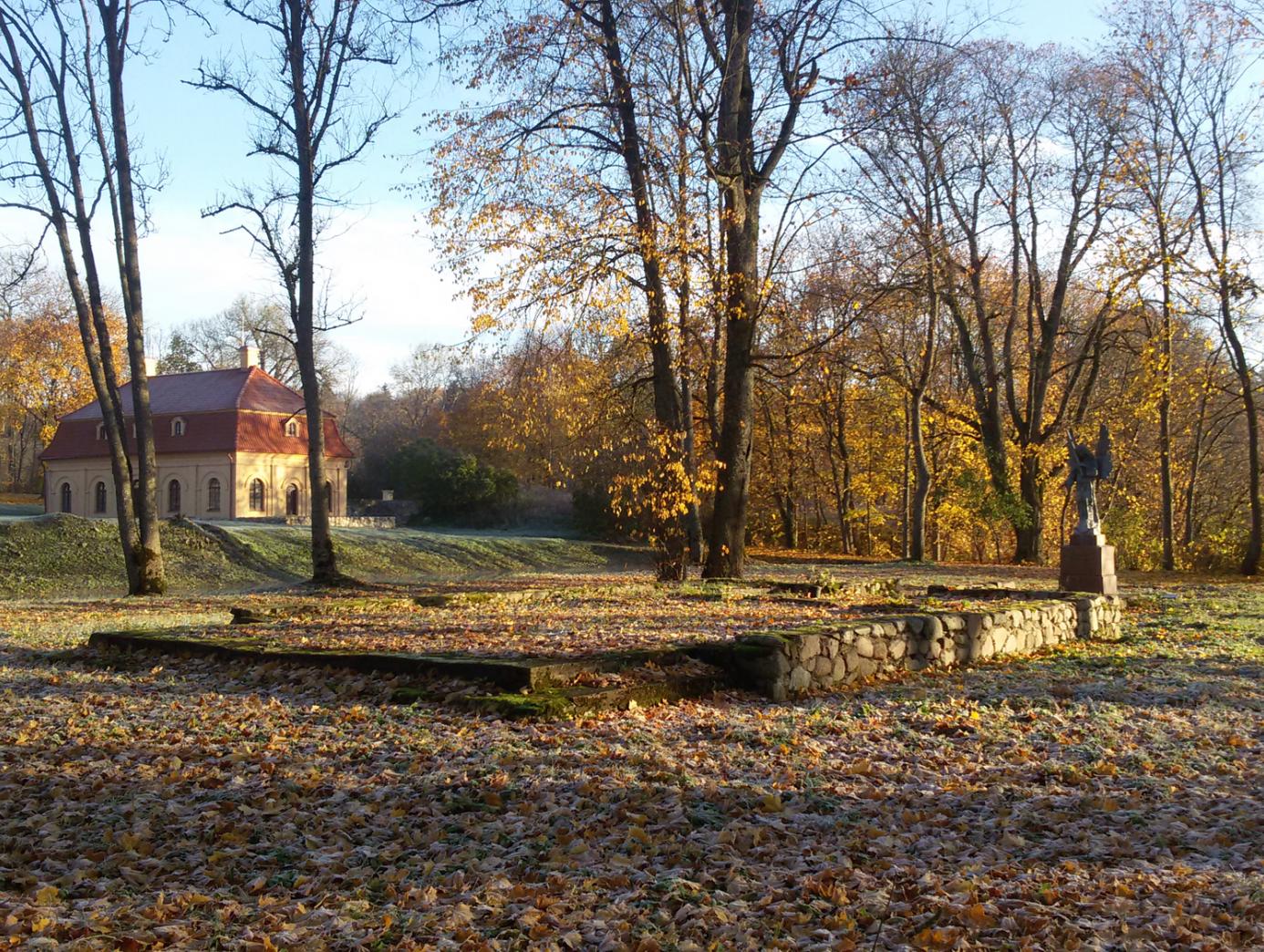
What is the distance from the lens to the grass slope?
20.2 meters

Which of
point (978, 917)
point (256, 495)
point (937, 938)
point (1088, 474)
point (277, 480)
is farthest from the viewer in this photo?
point (277, 480)

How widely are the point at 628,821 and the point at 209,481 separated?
40281 millimetres

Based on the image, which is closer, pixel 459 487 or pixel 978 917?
pixel 978 917

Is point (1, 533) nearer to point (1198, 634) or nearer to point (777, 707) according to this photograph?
point (777, 707)

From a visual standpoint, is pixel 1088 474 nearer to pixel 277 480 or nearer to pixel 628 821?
pixel 628 821

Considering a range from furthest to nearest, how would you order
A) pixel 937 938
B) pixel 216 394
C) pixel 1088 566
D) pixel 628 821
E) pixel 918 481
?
pixel 216 394 → pixel 918 481 → pixel 1088 566 → pixel 628 821 → pixel 937 938

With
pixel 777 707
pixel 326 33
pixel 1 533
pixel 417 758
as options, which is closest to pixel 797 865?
pixel 417 758

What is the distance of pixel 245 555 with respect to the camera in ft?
77.2

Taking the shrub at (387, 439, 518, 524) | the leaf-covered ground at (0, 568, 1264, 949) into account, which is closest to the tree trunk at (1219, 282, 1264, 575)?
the leaf-covered ground at (0, 568, 1264, 949)

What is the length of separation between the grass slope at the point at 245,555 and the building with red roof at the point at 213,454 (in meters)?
13.0

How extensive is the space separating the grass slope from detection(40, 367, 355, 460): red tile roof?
1318 cm

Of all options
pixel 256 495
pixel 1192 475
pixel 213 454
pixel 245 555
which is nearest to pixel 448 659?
pixel 245 555

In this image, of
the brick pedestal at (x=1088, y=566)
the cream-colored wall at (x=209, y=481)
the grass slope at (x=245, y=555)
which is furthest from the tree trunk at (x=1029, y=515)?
the cream-colored wall at (x=209, y=481)

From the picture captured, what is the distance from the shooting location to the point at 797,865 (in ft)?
13.2
